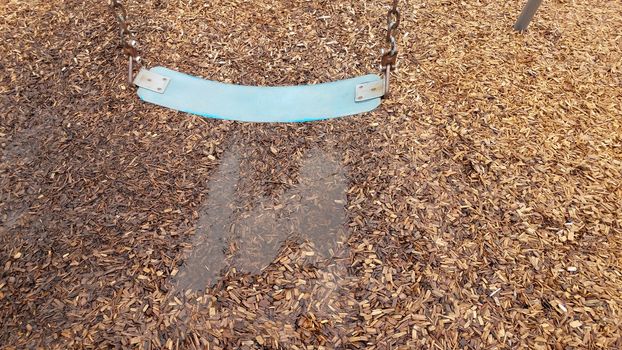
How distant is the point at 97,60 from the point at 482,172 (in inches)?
105

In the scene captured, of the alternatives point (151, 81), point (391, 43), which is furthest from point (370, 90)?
point (151, 81)

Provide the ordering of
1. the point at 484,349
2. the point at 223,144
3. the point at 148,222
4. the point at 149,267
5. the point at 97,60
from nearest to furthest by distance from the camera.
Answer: the point at 484,349 → the point at 149,267 → the point at 148,222 → the point at 223,144 → the point at 97,60

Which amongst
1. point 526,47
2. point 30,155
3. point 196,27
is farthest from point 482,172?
point 30,155

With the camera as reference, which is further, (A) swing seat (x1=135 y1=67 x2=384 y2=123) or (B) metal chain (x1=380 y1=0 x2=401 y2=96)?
(A) swing seat (x1=135 y1=67 x2=384 y2=123)

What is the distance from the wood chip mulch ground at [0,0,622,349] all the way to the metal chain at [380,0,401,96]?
271 mm

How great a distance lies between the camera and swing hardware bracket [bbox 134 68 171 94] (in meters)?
2.96

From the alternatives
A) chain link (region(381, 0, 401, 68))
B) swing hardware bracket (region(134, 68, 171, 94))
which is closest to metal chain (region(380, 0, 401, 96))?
chain link (region(381, 0, 401, 68))

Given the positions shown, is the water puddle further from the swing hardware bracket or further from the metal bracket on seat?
the swing hardware bracket

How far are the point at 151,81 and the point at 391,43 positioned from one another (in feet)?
5.18

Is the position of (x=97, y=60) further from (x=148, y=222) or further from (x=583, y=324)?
(x=583, y=324)

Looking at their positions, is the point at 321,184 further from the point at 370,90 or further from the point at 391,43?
the point at 391,43

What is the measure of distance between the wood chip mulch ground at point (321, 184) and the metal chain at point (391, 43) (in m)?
0.27

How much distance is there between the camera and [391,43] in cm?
255

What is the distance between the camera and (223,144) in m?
2.75
